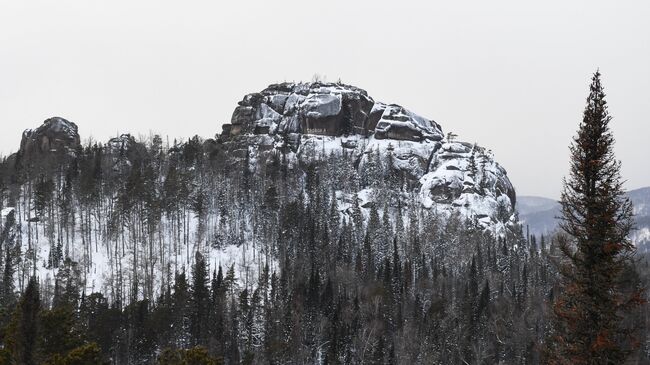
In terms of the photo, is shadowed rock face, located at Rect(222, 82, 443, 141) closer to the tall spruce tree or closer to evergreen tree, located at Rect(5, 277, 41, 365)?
evergreen tree, located at Rect(5, 277, 41, 365)

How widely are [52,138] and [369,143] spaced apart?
244 ft

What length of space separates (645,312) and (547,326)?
701 inches

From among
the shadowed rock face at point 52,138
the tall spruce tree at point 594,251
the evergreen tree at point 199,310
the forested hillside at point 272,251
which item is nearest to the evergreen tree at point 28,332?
the forested hillside at point 272,251

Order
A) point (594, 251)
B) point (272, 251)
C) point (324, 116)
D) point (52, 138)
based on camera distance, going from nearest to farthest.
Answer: point (594, 251) → point (272, 251) → point (52, 138) → point (324, 116)

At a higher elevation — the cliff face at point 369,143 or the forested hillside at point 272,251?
the cliff face at point 369,143

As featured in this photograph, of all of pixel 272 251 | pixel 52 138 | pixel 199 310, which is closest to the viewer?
pixel 199 310

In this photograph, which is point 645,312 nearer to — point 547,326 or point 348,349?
point 547,326

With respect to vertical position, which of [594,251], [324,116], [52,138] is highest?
[324,116]

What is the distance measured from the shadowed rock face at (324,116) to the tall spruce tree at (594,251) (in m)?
137

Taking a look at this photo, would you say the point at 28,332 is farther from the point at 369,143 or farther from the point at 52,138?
the point at 369,143

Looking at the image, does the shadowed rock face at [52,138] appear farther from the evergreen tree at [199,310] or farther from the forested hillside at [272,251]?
the evergreen tree at [199,310]

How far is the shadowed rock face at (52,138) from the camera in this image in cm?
13545

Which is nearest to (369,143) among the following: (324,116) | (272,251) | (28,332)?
(324,116)

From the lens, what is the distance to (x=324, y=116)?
15575 centimetres
